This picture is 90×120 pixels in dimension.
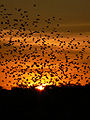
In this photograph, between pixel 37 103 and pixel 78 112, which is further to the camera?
pixel 37 103

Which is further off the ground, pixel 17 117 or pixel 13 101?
pixel 13 101

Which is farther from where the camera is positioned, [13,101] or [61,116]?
[13,101]

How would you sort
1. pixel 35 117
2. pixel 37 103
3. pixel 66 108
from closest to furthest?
pixel 35 117 < pixel 66 108 < pixel 37 103

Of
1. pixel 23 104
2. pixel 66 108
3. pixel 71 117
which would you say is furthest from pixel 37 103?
pixel 71 117

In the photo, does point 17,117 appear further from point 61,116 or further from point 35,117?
point 61,116

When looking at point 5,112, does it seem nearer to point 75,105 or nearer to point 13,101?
→ point 13,101

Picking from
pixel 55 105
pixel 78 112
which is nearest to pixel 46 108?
pixel 55 105

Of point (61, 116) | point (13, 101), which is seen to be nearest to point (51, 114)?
point (61, 116)

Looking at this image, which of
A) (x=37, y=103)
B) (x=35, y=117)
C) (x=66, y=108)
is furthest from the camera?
(x=37, y=103)

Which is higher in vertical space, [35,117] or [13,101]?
[13,101]
